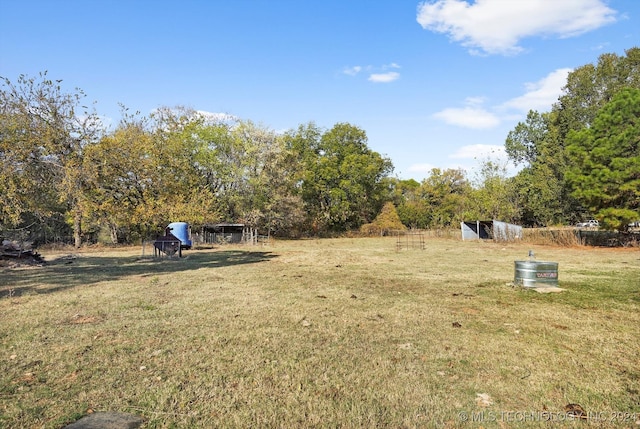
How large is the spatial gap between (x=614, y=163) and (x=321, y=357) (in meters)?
28.4

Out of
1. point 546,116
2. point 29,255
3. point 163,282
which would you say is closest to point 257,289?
point 163,282

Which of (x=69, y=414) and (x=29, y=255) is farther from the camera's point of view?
(x=29, y=255)

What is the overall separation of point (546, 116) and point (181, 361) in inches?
2225

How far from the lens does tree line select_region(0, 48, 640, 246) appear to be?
15.3 metres

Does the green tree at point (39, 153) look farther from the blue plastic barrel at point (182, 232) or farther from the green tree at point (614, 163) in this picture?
the green tree at point (614, 163)

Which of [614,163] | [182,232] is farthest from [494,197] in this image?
[182,232]

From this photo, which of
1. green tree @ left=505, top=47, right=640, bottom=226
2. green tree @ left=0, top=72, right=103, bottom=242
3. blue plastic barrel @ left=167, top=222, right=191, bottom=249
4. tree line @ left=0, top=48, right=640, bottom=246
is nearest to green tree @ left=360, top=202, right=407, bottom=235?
tree line @ left=0, top=48, right=640, bottom=246

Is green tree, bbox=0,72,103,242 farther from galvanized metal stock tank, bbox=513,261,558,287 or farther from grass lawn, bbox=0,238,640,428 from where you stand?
galvanized metal stock tank, bbox=513,261,558,287

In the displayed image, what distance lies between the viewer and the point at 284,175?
41812 millimetres

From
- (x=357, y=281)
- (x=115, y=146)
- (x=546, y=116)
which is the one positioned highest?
(x=546, y=116)

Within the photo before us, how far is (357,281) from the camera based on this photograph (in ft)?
35.8

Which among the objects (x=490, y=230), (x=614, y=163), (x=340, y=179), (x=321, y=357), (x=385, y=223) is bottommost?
(x=321, y=357)

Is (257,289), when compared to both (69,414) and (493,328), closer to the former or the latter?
(493,328)

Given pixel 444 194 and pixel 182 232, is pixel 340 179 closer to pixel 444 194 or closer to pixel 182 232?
pixel 444 194
